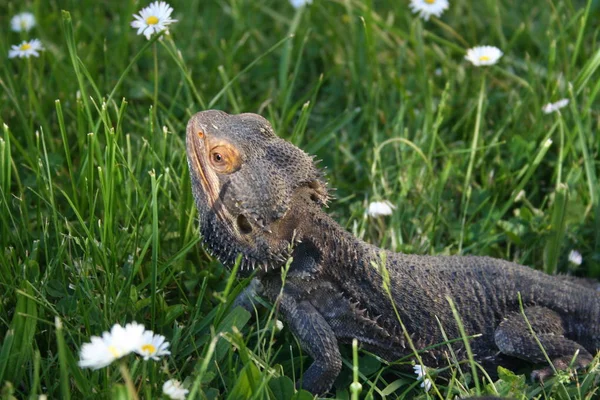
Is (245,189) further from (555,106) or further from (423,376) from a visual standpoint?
(555,106)

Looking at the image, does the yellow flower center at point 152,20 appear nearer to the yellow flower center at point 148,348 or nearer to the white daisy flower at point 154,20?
the white daisy flower at point 154,20

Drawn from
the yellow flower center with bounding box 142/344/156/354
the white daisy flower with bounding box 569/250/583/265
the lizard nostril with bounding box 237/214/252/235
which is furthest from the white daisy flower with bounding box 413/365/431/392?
the white daisy flower with bounding box 569/250/583/265

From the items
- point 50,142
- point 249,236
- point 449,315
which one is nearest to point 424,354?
point 449,315

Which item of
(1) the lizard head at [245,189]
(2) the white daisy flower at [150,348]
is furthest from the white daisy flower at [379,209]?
(2) the white daisy flower at [150,348]

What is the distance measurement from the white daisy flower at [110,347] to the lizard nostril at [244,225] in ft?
3.25

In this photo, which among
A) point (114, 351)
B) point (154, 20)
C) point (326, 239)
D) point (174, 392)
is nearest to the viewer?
point (114, 351)

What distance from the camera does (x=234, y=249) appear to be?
4277 mm

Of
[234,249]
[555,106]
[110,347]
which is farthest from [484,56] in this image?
[110,347]

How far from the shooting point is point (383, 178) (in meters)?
5.86

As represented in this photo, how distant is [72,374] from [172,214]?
1644 mm

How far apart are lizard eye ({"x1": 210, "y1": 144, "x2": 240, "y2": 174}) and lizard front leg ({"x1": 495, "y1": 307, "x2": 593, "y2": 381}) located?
1790mm

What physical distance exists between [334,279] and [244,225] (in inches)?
24.0

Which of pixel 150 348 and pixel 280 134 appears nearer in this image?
pixel 150 348

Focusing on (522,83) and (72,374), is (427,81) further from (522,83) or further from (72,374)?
(72,374)
